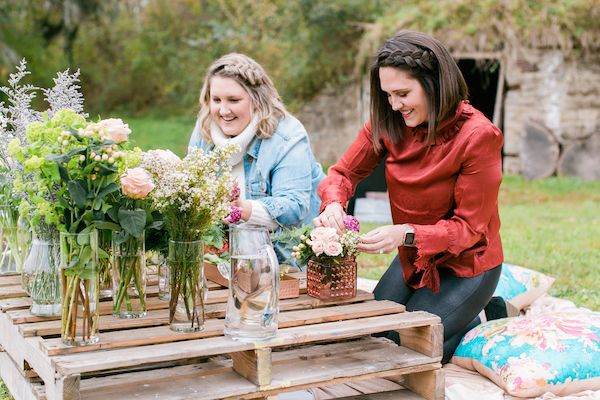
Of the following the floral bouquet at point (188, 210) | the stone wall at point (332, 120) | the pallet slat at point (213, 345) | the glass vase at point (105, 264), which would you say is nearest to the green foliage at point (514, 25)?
the stone wall at point (332, 120)

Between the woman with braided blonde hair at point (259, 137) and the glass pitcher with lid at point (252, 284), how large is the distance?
1.21 metres

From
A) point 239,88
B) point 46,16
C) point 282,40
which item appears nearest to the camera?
point 239,88

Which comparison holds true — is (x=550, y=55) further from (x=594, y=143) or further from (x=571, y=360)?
(x=571, y=360)

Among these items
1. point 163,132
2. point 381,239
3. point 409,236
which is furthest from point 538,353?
point 163,132

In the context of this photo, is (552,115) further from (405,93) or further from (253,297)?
(253,297)

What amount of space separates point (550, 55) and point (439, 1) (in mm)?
1706

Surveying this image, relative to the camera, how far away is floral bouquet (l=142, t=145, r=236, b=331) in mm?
2494

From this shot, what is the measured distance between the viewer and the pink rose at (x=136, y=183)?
7.86ft

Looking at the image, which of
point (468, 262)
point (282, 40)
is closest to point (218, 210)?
point (468, 262)

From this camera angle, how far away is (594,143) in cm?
1146

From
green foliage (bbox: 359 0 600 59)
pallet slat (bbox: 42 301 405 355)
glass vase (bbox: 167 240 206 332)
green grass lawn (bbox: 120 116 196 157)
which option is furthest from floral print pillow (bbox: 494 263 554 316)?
green grass lawn (bbox: 120 116 196 157)

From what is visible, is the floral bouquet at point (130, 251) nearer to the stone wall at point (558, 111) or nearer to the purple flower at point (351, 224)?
the purple flower at point (351, 224)

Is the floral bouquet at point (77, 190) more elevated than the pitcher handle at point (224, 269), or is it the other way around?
the floral bouquet at point (77, 190)

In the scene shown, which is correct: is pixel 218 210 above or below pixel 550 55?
below
